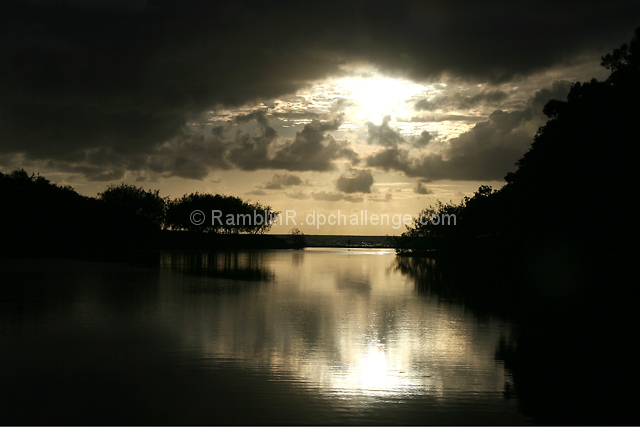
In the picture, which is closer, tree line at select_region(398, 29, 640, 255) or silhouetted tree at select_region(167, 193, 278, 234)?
tree line at select_region(398, 29, 640, 255)

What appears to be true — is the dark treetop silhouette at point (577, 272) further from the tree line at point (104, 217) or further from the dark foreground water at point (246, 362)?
the tree line at point (104, 217)

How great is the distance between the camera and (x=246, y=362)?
33.7ft

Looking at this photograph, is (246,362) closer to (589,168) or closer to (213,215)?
(589,168)

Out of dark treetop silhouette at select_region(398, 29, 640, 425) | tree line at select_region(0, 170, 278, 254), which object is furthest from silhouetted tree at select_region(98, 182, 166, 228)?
dark treetop silhouette at select_region(398, 29, 640, 425)

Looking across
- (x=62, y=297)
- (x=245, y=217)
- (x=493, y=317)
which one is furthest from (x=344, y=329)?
(x=245, y=217)

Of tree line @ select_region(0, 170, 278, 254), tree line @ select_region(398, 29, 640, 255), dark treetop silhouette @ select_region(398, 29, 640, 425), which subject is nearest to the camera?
dark treetop silhouette @ select_region(398, 29, 640, 425)

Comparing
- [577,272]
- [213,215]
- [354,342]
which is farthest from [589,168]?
[213,215]

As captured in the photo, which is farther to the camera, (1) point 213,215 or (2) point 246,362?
(1) point 213,215

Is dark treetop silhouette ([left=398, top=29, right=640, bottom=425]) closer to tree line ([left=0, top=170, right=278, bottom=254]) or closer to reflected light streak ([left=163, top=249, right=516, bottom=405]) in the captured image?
reflected light streak ([left=163, top=249, right=516, bottom=405])

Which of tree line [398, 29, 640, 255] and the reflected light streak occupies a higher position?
tree line [398, 29, 640, 255]

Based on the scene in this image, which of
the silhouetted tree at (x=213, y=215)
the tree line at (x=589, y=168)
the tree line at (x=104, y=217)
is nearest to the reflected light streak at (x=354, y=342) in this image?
the tree line at (x=589, y=168)

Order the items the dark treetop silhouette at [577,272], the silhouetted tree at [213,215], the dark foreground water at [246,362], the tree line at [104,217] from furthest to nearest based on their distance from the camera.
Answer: the silhouetted tree at [213,215], the tree line at [104,217], the dark treetop silhouette at [577,272], the dark foreground water at [246,362]

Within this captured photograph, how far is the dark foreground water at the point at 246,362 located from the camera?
753 centimetres

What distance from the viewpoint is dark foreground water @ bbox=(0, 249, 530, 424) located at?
753 centimetres
